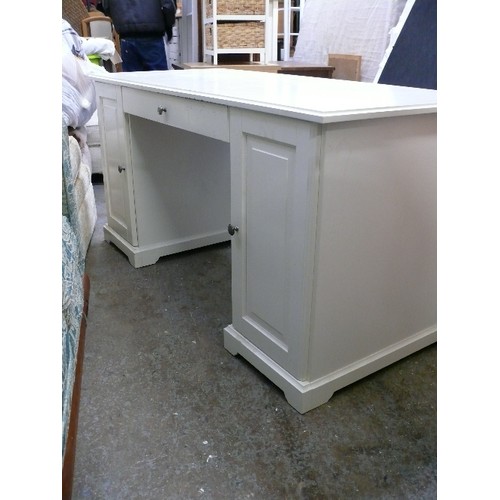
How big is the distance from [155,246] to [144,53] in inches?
86.4

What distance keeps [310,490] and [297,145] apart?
0.71 m

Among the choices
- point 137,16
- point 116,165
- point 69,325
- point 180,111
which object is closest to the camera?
point 69,325

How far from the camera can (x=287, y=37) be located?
4812 mm

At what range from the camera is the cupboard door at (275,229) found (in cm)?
110

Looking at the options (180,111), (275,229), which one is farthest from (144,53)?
(275,229)

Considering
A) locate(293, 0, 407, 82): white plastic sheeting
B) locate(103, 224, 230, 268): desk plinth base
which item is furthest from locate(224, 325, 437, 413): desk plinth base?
locate(293, 0, 407, 82): white plastic sheeting

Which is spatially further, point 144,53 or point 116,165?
point 144,53

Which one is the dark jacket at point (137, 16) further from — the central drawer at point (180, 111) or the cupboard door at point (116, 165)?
the central drawer at point (180, 111)

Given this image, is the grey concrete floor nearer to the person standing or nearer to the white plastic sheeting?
the white plastic sheeting

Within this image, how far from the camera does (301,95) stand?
1.27 metres

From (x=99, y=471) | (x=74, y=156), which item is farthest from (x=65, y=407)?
(x=74, y=156)

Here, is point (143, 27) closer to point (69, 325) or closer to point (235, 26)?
point (235, 26)

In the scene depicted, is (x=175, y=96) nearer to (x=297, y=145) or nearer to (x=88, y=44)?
(x=297, y=145)

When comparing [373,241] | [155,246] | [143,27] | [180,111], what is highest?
[143,27]
